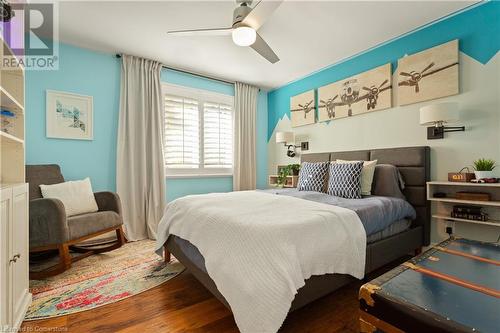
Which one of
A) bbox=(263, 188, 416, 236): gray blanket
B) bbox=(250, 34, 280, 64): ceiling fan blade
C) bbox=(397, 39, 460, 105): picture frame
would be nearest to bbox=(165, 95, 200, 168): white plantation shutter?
bbox=(250, 34, 280, 64): ceiling fan blade

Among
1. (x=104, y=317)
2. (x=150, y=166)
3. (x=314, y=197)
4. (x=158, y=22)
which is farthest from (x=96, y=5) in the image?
(x=314, y=197)

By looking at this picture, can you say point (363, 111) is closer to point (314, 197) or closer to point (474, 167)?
point (474, 167)

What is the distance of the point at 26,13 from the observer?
93.7 inches

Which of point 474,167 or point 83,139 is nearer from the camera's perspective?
point 474,167

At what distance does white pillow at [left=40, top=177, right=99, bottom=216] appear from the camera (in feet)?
8.11

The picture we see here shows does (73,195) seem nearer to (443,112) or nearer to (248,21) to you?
(248,21)

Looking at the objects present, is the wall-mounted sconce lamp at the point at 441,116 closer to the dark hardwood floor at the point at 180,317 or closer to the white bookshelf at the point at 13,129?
the dark hardwood floor at the point at 180,317

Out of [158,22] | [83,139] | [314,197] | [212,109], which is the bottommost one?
[314,197]

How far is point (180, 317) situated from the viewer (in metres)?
1.56

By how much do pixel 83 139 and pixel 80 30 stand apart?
1.29m

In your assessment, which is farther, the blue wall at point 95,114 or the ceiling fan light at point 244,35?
the blue wall at point 95,114

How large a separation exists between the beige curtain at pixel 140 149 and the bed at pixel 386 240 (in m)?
1.23

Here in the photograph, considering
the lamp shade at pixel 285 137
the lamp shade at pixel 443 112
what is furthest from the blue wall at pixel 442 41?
the lamp shade at pixel 285 137

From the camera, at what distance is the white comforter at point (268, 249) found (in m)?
1.15
